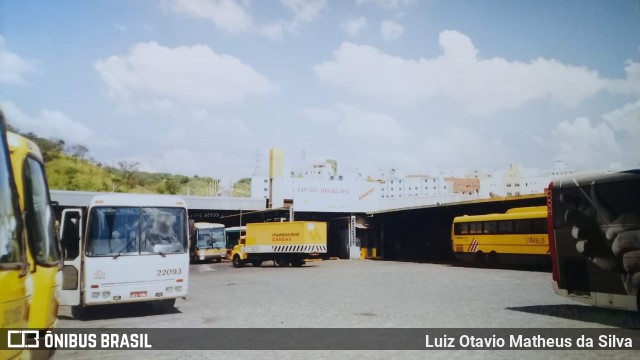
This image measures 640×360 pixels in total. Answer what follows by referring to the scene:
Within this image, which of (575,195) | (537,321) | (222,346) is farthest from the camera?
(575,195)

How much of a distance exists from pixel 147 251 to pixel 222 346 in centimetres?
439

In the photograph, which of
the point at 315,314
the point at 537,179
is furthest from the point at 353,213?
the point at 537,179

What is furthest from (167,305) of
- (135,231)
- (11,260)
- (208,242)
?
(208,242)

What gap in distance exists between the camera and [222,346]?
7.58 metres

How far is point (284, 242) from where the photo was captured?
102 feet

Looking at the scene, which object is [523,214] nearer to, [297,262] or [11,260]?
[297,262]

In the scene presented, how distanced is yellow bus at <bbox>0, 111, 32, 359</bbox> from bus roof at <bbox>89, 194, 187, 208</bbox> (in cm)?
743

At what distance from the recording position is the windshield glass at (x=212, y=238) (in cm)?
3781

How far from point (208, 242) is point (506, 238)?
77.7 ft

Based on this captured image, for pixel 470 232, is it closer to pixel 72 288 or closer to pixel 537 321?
pixel 537 321

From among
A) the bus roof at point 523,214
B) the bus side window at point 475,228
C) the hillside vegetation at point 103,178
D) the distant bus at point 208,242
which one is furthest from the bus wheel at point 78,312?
the hillside vegetation at point 103,178

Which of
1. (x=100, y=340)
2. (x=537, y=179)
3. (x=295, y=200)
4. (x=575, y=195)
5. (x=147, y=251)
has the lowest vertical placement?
(x=100, y=340)

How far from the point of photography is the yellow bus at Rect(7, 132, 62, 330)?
432 cm

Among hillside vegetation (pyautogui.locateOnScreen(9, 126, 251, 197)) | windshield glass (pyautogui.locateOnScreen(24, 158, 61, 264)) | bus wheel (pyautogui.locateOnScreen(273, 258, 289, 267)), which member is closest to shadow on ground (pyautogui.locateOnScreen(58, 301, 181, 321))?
windshield glass (pyautogui.locateOnScreen(24, 158, 61, 264))
